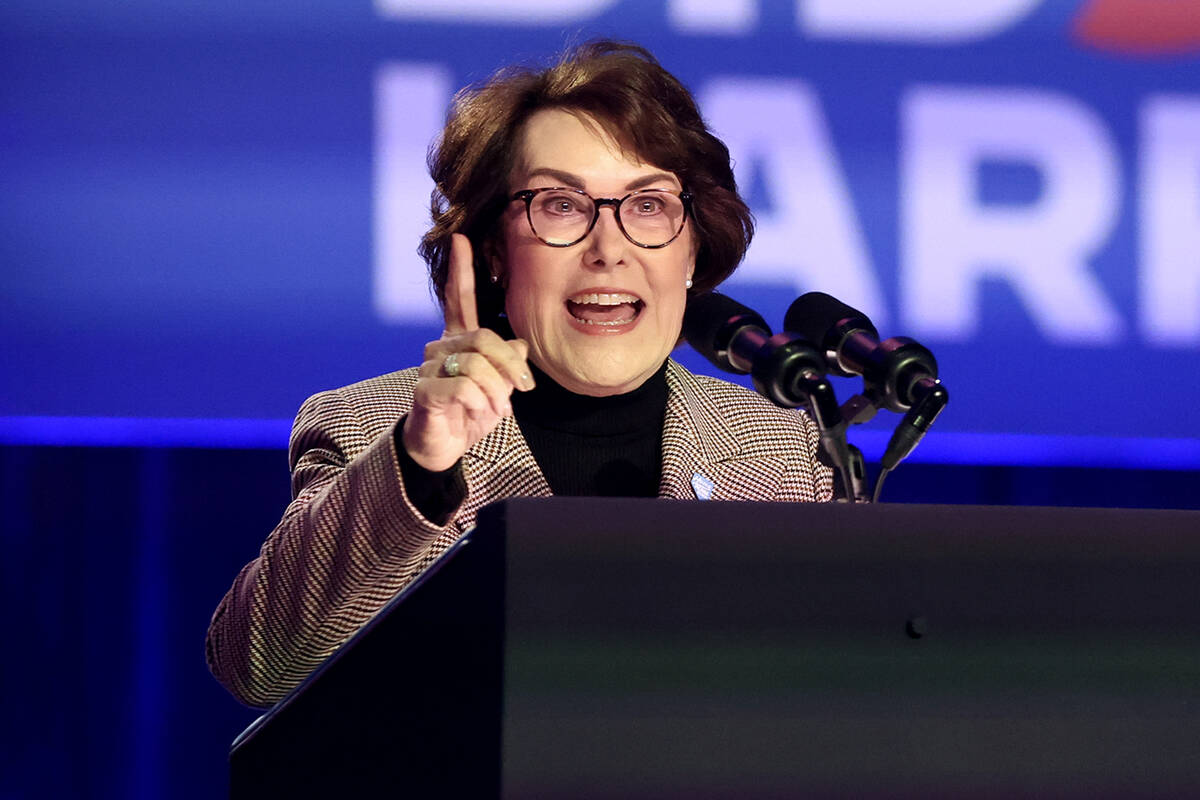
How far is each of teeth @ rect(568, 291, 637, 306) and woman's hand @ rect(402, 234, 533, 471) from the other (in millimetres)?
559

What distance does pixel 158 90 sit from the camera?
2455mm

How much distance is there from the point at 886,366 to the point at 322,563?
45 cm

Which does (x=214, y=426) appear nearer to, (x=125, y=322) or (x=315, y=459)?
(x=125, y=322)

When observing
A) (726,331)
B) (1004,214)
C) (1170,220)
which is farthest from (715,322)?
(1170,220)

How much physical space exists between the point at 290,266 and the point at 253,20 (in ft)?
1.46

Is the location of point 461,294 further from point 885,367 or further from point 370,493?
point 885,367

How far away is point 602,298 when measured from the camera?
A: 1.52 metres

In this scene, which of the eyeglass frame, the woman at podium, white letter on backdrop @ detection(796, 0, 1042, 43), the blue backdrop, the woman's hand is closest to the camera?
the woman's hand

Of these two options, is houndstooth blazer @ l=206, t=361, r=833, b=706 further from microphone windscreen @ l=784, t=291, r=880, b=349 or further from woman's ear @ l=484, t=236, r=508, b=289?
microphone windscreen @ l=784, t=291, r=880, b=349

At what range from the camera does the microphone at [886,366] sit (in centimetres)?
100

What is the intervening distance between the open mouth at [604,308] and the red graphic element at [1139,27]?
149 cm

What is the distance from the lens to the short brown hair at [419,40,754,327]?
5.20 ft

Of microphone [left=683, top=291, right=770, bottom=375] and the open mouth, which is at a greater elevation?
the open mouth

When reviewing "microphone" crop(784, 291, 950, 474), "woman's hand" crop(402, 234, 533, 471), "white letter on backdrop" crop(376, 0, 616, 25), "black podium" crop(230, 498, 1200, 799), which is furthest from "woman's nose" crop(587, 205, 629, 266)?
"white letter on backdrop" crop(376, 0, 616, 25)
